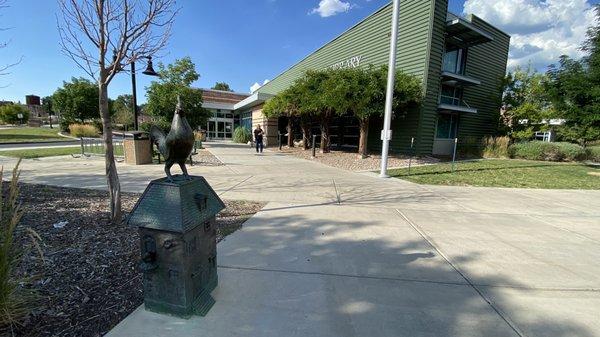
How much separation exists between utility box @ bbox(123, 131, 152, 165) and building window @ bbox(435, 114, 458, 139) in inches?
558

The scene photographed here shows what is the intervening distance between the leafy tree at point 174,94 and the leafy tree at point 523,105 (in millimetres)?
19556

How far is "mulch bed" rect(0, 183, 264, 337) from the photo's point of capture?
2.23 meters

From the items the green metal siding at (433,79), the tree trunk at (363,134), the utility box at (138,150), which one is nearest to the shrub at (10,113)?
the utility box at (138,150)

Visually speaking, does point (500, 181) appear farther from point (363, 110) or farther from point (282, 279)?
point (282, 279)

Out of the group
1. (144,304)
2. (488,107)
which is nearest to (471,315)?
(144,304)

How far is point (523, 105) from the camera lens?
1698 centimetres

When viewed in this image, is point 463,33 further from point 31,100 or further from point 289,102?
point 31,100

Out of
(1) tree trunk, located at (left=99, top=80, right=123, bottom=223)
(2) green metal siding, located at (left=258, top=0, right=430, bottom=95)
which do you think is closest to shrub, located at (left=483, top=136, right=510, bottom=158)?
(2) green metal siding, located at (left=258, top=0, right=430, bottom=95)

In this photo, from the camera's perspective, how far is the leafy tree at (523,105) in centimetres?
1669

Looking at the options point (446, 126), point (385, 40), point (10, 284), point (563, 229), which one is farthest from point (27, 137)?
point (563, 229)

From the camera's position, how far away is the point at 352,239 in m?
4.04

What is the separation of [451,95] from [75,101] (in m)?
37.6

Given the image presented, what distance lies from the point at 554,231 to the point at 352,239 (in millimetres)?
3407

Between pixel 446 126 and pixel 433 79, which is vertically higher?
pixel 433 79
